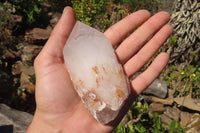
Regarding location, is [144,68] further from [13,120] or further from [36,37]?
[36,37]

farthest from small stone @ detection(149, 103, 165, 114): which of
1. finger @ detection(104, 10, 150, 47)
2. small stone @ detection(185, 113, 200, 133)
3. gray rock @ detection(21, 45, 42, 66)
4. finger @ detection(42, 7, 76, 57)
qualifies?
gray rock @ detection(21, 45, 42, 66)

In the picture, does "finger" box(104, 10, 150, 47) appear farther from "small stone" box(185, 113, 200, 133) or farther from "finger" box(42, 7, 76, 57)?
"small stone" box(185, 113, 200, 133)

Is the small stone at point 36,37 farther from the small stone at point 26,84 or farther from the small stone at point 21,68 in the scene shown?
the small stone at point 26,84

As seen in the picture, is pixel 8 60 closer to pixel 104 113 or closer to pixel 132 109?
pixel 132 109

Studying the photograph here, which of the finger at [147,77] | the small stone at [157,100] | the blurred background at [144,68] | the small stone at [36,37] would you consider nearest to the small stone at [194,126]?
the blurred background at [144,68]

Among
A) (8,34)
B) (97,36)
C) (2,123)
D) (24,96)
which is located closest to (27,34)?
(8,34)

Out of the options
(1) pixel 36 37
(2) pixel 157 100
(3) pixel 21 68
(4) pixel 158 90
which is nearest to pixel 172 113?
(2) pixel 157 100
